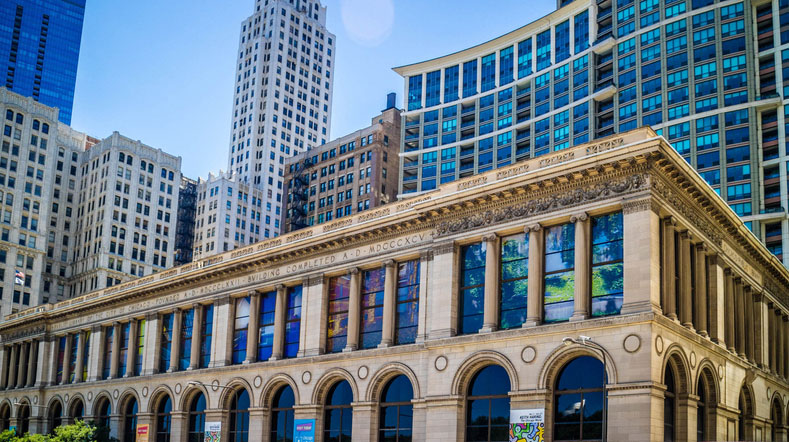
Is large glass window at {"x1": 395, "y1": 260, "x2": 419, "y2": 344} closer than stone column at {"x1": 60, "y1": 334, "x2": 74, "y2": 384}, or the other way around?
large glass window at {"x1": 395, "y1": 260, "x2": 419, "y2": 344}

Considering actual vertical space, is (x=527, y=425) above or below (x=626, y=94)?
below

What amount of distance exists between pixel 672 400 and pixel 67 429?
51.2 m

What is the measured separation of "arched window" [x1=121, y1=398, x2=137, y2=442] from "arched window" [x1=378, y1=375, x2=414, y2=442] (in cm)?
2996

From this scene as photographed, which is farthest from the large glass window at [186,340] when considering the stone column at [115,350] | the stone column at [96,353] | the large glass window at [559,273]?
the large glass window at [559,273]

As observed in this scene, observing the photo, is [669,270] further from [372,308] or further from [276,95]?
[276,95]

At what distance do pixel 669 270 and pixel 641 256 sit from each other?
2.80 metres

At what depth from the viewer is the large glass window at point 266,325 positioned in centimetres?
6569

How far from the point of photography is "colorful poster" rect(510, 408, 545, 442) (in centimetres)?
4578

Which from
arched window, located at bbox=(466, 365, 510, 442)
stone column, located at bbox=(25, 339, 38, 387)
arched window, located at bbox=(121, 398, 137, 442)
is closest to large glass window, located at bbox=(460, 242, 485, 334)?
arched window, located at bbox=(466, 365, 510, 442)

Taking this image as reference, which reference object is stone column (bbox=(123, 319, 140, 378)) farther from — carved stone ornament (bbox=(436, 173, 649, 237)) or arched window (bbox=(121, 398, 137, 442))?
carved stone ornament (bbox=(436, 173, 649, 237))

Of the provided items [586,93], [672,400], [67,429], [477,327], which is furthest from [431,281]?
[586,93]

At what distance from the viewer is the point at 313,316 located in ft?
204

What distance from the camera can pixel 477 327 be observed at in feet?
169

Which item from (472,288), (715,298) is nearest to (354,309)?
(472,288)
